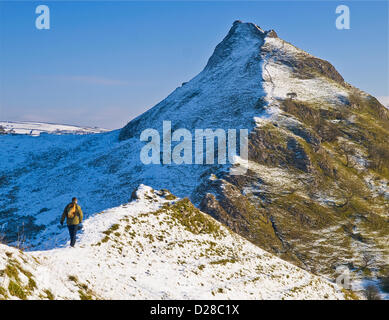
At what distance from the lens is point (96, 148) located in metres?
117

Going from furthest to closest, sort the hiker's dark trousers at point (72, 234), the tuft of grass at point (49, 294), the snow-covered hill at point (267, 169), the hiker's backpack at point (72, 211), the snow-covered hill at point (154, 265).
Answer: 1. the snow-covered hill at point (267, 169)
2. the hiker's backpack at point (72, 211)
3. the hiker's dark trousers at point (72, 234)
4. the snow-covered hill at point (154, 265)
5. the tuft of grass at point (49, 294)

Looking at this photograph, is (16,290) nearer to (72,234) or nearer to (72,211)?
(72,234)

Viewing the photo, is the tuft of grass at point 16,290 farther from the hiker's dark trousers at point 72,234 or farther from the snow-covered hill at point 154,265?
the hiker's dark trousers at point 72,234

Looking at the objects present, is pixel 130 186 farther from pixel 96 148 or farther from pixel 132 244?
pixel 132 244

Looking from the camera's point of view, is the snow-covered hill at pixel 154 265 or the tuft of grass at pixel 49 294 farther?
the snow-covered hill at pixel 154 265

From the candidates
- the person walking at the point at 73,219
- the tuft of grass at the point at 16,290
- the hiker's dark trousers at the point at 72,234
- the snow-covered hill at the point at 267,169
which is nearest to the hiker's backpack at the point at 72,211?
the person walking at the point at 73,219

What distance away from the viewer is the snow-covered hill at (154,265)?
1712cm

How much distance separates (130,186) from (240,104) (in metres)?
38.0

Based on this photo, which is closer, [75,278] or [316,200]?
[75,278]

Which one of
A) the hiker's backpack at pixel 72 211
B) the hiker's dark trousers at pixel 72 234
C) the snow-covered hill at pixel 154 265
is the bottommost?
the snow-covered hill at pixel 154 265

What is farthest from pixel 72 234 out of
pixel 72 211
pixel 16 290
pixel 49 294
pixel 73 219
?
pixel 16 290

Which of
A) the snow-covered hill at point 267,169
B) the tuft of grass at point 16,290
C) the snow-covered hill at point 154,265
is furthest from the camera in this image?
the snow-covered hill at point 267,169

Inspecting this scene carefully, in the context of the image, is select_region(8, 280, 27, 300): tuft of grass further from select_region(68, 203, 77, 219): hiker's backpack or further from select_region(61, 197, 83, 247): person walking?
select_region(68, 203, 77, 219): hiker's backpack

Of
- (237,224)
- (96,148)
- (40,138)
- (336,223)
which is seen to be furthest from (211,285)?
(40,138)
